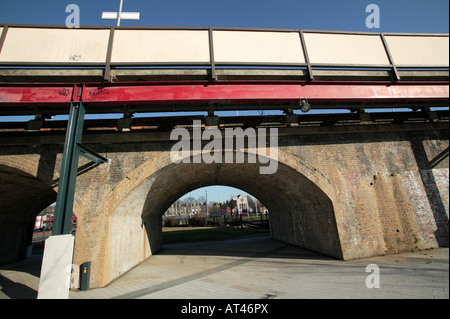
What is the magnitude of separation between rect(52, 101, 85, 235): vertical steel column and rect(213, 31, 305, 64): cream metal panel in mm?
4989

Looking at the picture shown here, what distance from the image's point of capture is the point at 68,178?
6051mm

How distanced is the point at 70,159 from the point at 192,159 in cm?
386

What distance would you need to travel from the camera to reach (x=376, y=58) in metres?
8.02

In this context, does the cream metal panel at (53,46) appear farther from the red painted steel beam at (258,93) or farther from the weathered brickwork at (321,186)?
the weathered brickwork at (321,186)

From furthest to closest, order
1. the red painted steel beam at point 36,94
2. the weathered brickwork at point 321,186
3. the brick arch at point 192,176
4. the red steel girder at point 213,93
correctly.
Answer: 1. the brick arch at point 192,176
2. the weathered brickwork at point 321,186
3. the red steel girder at point 213,93
4. the red painted steel beam at point 36,94

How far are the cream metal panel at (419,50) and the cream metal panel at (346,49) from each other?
532mm

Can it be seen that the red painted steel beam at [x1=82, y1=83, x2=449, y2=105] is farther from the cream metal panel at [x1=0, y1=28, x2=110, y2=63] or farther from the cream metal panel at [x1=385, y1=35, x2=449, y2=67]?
the cream metal panel at [x1=0, y1=28, x2=110, y2=63]

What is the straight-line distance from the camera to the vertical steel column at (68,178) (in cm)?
563

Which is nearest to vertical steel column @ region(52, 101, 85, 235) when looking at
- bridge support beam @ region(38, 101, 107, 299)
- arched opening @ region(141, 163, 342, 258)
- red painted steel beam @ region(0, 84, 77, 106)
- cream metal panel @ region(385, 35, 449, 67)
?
bridge support beam @ region(38, 101, 107, 299)

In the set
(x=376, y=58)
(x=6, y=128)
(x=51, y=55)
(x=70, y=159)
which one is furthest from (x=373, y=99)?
(x=6, y=128)

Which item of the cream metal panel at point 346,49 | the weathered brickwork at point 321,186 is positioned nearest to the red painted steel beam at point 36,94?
the weathered brickwork at point 321,186

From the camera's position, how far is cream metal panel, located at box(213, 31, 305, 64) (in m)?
7.53

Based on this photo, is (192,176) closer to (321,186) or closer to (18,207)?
(321,186)
